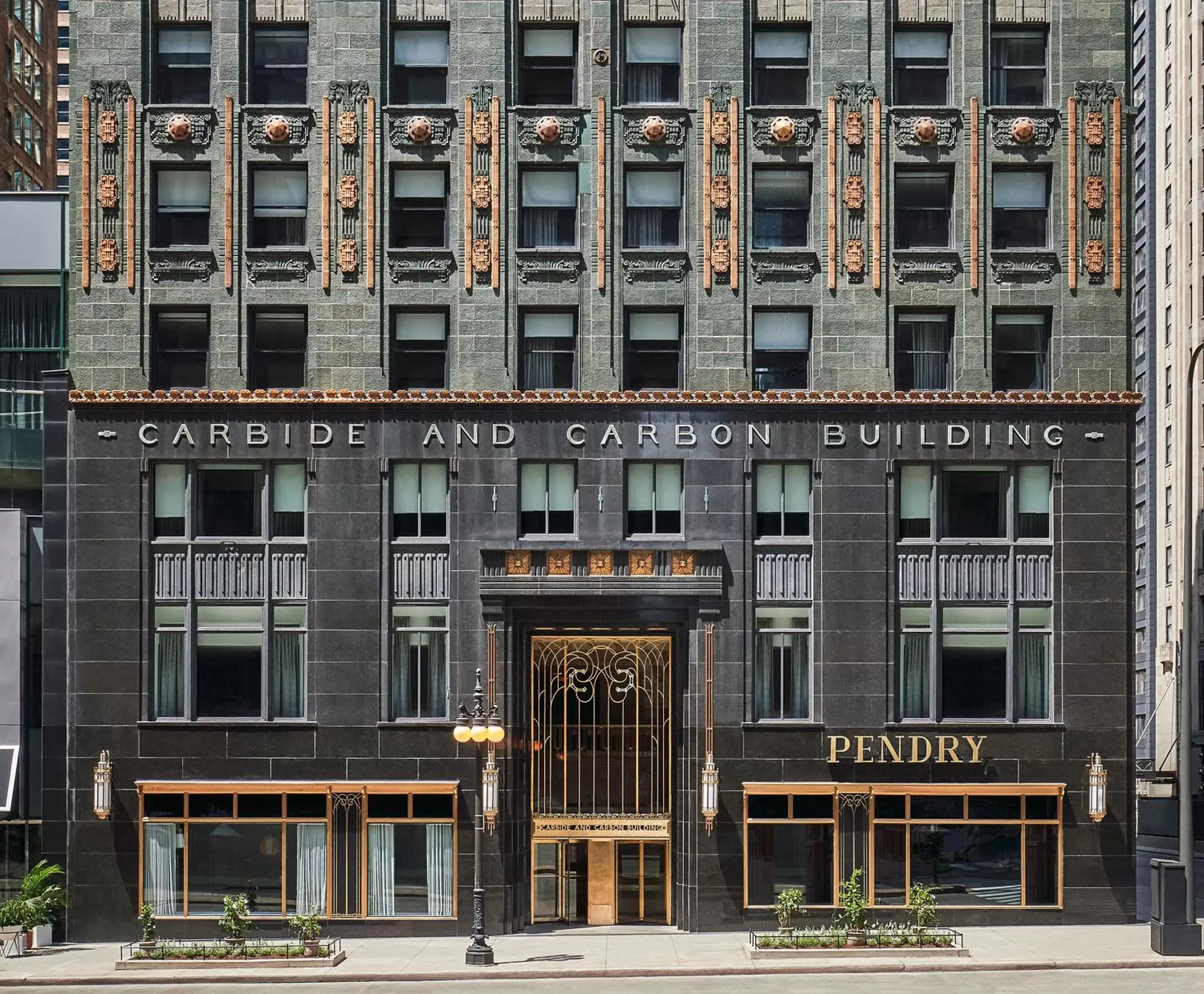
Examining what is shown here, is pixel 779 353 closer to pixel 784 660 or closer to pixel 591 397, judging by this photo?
pixel 591 397

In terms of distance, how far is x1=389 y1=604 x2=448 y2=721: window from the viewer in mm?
38625

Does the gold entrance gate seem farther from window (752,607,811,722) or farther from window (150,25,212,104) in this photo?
window (150,25,212,104)

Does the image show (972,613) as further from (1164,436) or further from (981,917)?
(1164,436)

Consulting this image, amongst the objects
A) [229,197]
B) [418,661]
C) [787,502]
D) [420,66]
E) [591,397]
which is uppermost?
[420,66]

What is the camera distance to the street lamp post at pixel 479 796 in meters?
33.9

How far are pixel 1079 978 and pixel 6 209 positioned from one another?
106ft

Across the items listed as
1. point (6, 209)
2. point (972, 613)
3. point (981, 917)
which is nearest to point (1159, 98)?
point (972, 613)

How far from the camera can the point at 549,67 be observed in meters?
39.9

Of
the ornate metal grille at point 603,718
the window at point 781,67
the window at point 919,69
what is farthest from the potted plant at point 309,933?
the window at point 919,69

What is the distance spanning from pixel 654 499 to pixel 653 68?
11367 mm

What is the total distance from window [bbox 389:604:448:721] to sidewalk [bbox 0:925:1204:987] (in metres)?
5.85

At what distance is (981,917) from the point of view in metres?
37.9

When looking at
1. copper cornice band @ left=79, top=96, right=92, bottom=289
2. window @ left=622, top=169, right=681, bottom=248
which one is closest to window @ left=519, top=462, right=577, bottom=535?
window @ left=622, top=169, right=681, bottom=248

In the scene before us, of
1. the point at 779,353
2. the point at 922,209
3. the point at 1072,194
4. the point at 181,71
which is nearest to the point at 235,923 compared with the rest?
the point at 779,353
